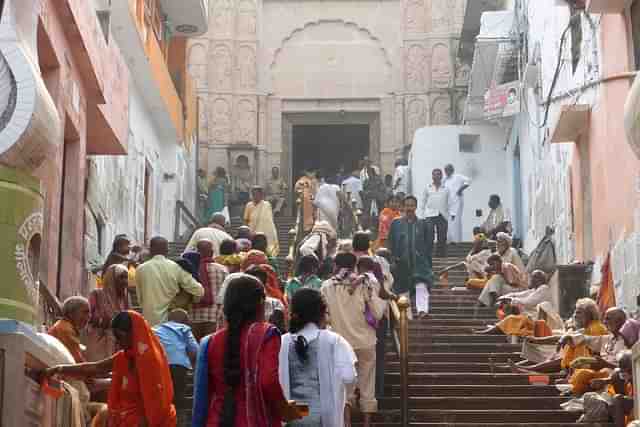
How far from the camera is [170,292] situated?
11938mm

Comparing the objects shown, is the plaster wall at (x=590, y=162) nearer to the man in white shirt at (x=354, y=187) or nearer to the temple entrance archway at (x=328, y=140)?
the man in white shirt at (x=354, y=187)

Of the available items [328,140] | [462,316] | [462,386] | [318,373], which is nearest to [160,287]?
[462,386]

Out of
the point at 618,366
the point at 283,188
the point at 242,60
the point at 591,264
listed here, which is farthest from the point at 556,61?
the point at 242,60

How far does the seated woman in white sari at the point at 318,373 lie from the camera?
24.7 ft

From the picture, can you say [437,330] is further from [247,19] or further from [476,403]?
[247,19]

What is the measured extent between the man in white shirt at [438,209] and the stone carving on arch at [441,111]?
34.0 feet

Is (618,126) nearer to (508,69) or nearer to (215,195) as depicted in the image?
(508,69)

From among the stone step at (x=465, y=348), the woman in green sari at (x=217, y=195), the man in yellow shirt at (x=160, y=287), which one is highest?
the woman in green sari at (x=217, y=195)

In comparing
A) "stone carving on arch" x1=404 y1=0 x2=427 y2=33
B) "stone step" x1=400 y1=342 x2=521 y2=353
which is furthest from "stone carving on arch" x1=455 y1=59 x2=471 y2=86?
"stone step" x1=400 y1=342 x2=521 y2=353

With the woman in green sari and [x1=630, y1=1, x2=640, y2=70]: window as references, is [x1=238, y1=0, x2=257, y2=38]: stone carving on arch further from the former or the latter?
[x1=630, y1=1, x2=640, y2=70]: window

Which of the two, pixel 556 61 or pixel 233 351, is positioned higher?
pixel 556 61

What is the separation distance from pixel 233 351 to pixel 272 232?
42.4 ft

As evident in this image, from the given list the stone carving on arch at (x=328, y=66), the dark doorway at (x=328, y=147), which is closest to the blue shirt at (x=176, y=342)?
the stone carving on arch at (x=328, y=66)

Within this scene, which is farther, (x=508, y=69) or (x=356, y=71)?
(x=356, y=71)
